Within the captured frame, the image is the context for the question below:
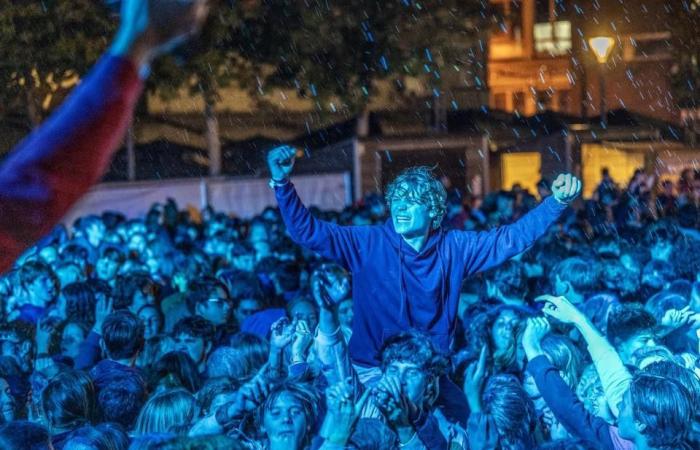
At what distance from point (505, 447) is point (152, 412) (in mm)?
1262

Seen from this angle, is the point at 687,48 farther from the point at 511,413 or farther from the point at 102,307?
the point at 511,413

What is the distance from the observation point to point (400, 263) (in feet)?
16.9

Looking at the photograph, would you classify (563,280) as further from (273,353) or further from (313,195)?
(313,195)

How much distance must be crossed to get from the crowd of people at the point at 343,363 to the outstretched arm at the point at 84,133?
0.68 m

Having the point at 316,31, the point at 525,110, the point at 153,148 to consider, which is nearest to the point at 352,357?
the point at 316,31

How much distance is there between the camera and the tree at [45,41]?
17.9 metres

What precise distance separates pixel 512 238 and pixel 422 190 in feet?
1.66

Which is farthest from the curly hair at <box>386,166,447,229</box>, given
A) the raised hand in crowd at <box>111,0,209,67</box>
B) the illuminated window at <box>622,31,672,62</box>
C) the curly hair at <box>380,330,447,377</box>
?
the illuminated window at <box>622,31,672,62</box>

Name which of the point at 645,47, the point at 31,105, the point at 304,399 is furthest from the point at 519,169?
the point at 304,399

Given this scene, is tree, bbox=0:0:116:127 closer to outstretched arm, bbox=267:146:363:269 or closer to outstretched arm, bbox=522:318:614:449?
outstretched arm, bbox=267:146:363:269

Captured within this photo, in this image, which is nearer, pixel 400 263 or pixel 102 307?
pixel 400 263

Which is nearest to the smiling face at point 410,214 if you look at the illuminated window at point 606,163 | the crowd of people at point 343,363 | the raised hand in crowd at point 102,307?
the crowd of people at point 343,363

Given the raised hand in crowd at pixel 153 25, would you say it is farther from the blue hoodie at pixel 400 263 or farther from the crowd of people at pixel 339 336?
the blue hoodie at pixel 400 263

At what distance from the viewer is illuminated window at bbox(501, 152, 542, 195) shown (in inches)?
1181
